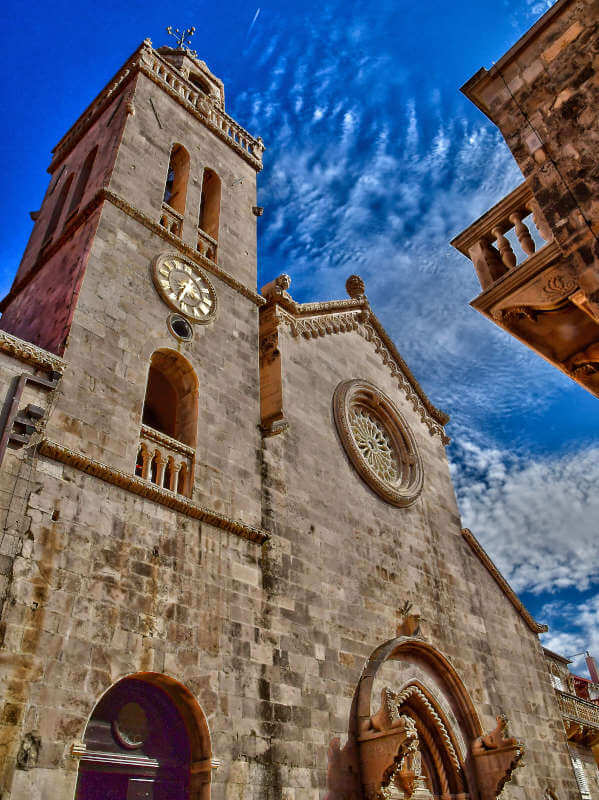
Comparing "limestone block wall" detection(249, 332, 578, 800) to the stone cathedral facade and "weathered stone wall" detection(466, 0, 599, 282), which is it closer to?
the stone cathedral facade

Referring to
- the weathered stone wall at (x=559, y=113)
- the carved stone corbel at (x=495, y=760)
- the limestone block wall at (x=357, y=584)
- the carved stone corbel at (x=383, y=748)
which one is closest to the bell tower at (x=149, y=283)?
the limestone block wall at (x=357, y=584)

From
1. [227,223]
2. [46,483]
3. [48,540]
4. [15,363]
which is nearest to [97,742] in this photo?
[48,540]

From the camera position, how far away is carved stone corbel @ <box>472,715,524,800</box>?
504 inches

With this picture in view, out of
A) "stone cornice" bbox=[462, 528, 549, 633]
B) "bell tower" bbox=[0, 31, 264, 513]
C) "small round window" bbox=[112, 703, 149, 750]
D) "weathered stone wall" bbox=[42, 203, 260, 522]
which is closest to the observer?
"small round window" bbox=[112, 703, 149, 750]

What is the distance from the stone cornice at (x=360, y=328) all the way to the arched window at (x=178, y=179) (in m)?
3.16

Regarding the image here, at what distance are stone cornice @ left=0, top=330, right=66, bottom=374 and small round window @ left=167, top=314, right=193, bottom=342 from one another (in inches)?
108

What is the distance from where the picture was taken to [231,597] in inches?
381

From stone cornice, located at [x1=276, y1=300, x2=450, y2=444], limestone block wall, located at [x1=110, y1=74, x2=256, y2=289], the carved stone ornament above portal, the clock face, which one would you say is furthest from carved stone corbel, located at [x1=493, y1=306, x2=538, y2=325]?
stone cornice, located at [x1=276, y1=300, x2=450, y2=444]

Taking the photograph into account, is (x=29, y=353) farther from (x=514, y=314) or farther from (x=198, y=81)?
(x=198, y=81)

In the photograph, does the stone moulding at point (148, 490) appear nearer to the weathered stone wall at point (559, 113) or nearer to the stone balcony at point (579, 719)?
the weathered stone wall at point (559, 113)

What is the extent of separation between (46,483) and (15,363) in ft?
5.83

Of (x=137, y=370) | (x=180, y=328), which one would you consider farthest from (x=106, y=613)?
(x=180, y=328)

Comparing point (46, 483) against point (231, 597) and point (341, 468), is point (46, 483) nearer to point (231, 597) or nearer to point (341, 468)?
point (231, 597)

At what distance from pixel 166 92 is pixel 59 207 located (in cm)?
389
